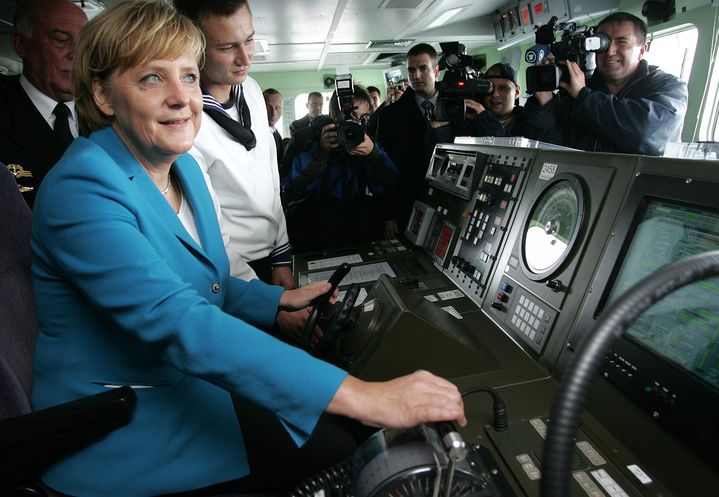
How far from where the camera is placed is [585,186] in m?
1.05

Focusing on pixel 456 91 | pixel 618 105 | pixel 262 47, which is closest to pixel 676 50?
pixel 618 105

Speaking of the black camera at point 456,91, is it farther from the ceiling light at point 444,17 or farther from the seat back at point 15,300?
the ceiling light at point 444,17

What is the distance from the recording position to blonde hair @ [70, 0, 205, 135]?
0.82m

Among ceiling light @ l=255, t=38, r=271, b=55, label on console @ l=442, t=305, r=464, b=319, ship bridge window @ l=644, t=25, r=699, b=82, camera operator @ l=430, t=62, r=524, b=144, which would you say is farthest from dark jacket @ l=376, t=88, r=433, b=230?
ceiling light @ l=255, t=38, r=271, b=55

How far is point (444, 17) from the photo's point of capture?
6121mm

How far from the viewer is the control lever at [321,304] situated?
1.02 m

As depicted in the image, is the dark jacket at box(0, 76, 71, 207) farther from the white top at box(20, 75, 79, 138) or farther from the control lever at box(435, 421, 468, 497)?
the control lever at box(435, 421, 468, 497)

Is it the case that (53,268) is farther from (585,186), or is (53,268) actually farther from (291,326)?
(585,186)

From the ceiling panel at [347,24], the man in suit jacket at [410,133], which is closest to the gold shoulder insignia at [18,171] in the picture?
the man in suit jacket at [410,133]

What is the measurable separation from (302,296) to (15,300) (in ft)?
2.22

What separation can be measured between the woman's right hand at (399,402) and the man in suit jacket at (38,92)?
61.8 inches

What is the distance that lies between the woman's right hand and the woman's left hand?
57cm

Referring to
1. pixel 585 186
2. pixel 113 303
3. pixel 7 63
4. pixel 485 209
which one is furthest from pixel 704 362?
pixel 7 63

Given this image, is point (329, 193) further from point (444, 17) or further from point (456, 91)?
point (444, 17)
